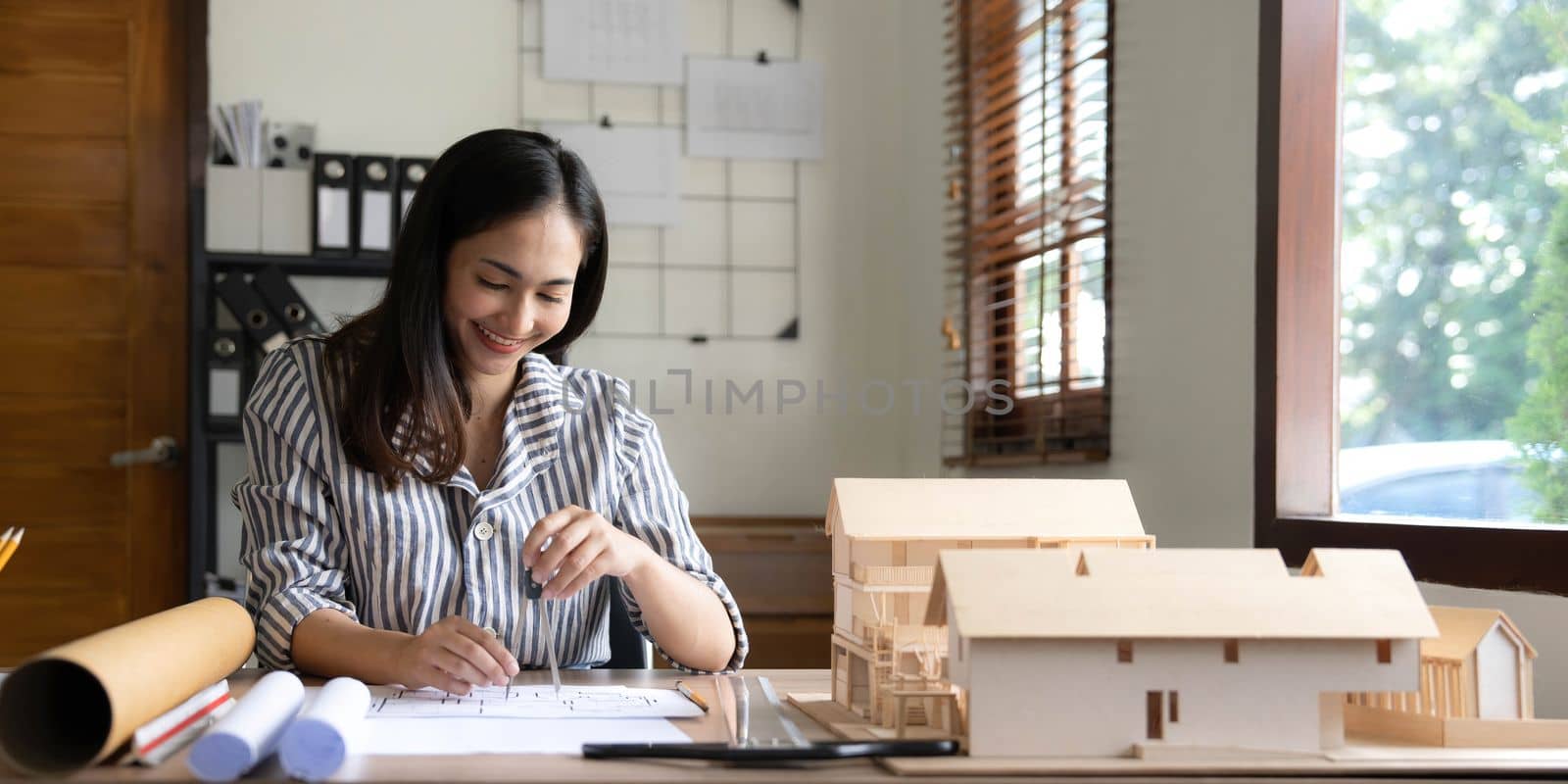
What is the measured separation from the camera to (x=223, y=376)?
286cm

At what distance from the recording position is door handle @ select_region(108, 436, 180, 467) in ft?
9.73

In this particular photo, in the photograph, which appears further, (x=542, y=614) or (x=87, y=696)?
(x=542, y=614)

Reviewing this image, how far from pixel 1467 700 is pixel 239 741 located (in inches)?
30.4

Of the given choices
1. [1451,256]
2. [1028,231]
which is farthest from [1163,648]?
[1028,231]

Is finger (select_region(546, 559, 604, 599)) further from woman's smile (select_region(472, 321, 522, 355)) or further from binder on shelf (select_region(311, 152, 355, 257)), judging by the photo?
binder on shelf (select_region(311, 152, 355, 257))

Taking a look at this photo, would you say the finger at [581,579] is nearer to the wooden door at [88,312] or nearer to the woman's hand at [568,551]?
the woman's hand at [568,551]

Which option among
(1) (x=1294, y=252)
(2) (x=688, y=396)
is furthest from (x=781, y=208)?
(1) (x=1294, y=252)

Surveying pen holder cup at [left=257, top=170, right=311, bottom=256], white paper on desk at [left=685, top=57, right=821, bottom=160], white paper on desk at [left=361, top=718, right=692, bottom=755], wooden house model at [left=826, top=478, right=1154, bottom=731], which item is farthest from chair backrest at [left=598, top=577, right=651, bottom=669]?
white paper on desk at [left=685, top=57, right=821, bottom=160]

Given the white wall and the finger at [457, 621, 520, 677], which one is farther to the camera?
the white wall

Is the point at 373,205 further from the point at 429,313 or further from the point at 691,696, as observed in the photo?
Answer: the point at 691,696

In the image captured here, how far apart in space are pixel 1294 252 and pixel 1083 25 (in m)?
0.87

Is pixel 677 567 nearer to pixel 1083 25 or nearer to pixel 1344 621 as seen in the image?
pixel 1344 621

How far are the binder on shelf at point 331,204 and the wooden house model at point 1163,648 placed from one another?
2.33m

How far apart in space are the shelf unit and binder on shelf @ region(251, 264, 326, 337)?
4 cm
